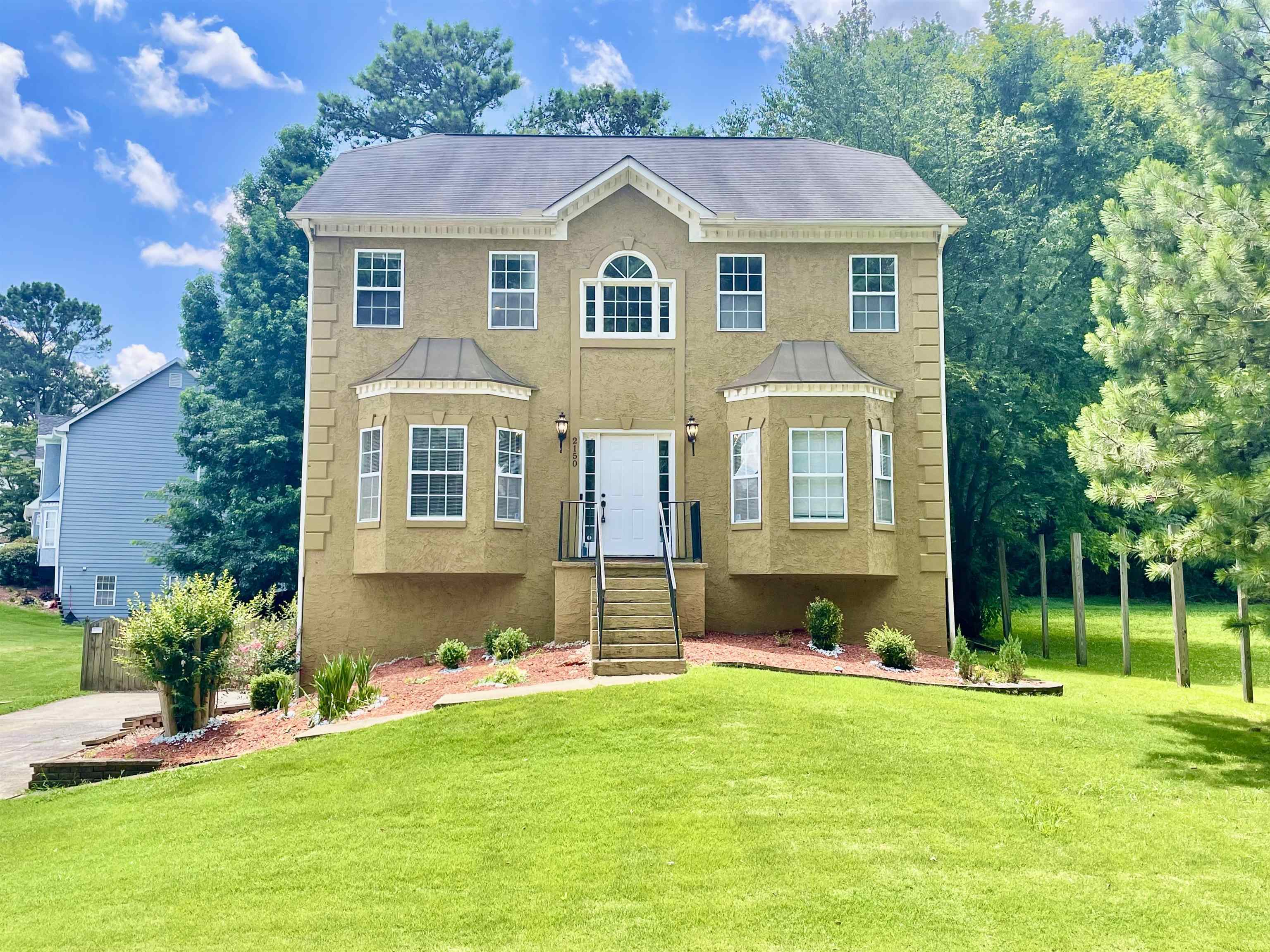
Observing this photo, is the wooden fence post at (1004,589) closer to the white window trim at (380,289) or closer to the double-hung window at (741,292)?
the double-hung window at (741,292)

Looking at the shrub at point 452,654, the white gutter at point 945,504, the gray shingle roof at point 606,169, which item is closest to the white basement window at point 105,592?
the gray shingle roof at point 606,169

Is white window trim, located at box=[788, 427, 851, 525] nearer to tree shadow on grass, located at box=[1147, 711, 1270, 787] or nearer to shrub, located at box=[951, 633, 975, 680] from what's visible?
shrub, located at box=[951, 633, 975, 680]

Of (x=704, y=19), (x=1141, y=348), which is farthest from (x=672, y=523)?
(x=704, y=19)

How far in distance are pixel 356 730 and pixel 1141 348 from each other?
9487 millimetres

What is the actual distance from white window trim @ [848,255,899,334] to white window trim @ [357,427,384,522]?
710 centimetres

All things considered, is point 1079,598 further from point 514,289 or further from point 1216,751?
point 514,289

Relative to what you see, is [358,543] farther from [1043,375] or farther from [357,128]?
[357,128]

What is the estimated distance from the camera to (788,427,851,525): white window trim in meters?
15.1

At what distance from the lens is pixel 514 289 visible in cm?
1653

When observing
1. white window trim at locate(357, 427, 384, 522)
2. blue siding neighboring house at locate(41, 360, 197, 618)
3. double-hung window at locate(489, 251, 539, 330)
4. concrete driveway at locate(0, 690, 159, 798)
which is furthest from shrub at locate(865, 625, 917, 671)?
blue siding neighboring house at locate(41, 360, 197, 618)

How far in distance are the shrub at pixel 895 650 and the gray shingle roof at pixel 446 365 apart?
6.97 metres

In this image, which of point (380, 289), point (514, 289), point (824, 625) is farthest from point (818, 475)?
point (380, 289)

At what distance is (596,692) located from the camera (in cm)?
1048

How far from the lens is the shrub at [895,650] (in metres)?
13.6
